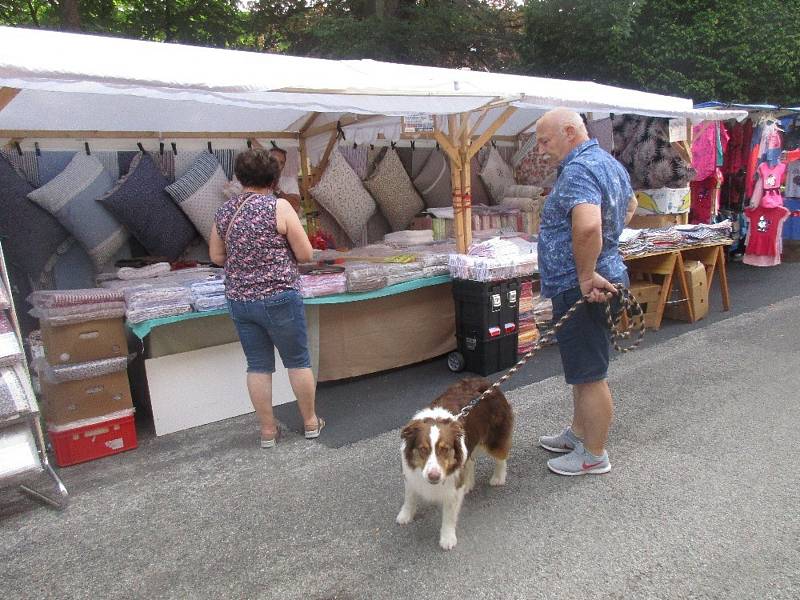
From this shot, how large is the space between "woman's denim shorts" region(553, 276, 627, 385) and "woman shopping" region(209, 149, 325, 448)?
1.40m

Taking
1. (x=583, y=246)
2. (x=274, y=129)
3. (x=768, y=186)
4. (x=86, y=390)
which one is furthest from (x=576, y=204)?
(x=768, y=186)

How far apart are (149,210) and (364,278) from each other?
5.58 ft

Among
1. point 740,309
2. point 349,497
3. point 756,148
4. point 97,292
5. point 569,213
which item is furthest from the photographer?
point 756,148

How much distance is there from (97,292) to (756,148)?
8375 mm

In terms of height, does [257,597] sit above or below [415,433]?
below

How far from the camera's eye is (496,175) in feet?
21.7

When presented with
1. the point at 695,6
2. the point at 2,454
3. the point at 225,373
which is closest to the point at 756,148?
the point at 695,6

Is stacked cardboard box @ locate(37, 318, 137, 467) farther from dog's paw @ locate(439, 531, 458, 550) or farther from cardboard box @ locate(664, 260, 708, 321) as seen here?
cardboard box @ locate(664, 260, 708, 321)

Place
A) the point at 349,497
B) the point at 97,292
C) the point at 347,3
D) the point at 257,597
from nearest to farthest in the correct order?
the point at 257,597 < the point at 349,497 < the point at 97,292 < the point at 347,3

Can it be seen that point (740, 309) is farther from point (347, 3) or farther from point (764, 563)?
point (347, 3)

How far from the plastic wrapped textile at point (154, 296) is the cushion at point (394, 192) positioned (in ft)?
8.26

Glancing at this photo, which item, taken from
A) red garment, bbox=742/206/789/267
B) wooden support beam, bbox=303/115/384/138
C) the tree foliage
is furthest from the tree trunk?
red garment, bbox=742/206/789/267

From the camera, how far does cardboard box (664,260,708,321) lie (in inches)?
227

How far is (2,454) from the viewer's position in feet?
8.89
